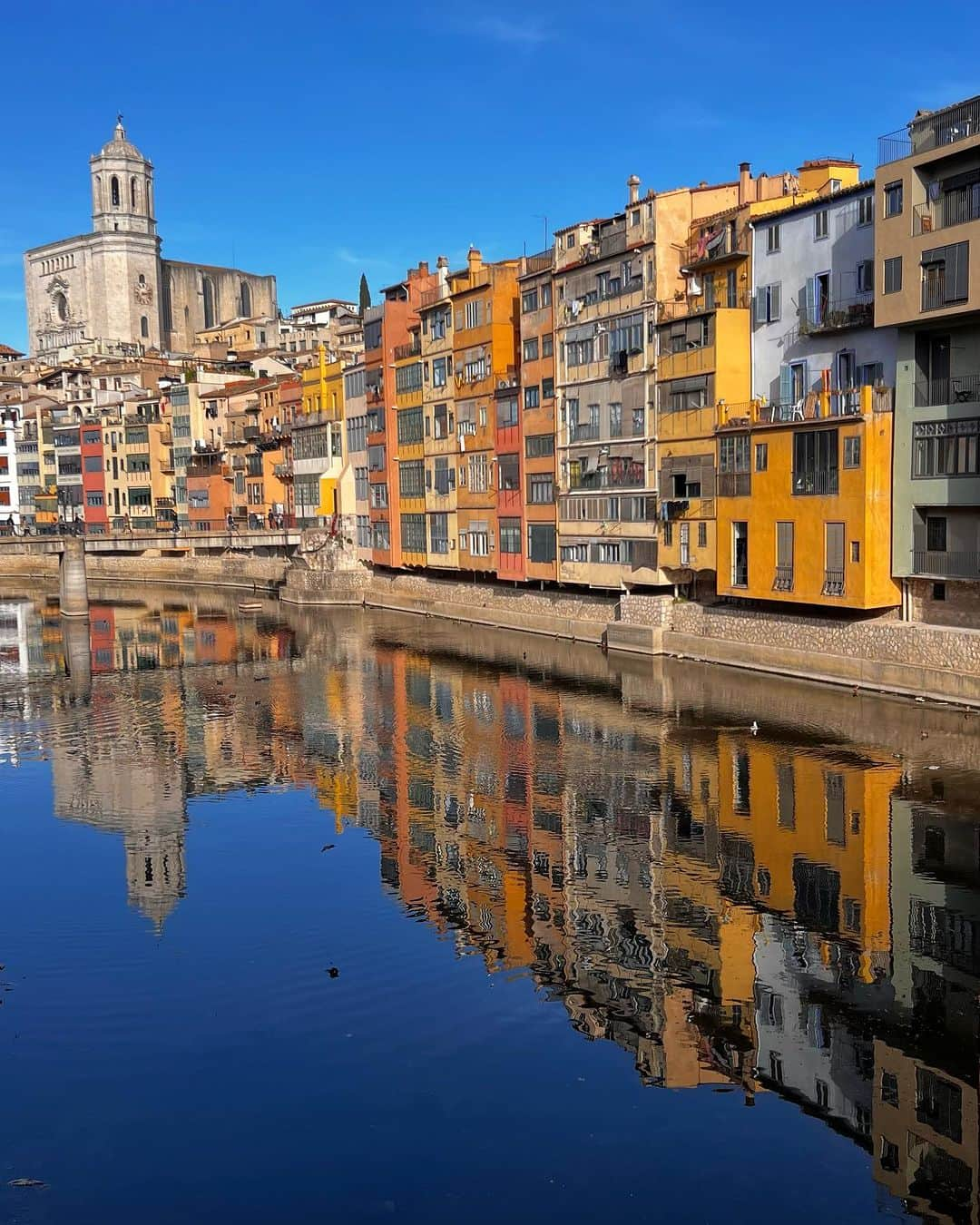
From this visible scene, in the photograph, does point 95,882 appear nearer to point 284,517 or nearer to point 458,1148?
point 458,1148

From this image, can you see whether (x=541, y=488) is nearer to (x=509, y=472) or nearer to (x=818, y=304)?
(x=509, y=472)

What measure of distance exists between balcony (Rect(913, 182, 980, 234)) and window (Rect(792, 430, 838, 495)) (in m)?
6.89

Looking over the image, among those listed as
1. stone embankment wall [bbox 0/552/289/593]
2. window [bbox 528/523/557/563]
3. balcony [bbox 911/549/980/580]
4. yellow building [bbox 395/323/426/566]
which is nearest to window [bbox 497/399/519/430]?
window [bbox 528/523/557/563]

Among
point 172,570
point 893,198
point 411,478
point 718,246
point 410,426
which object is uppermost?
point 718,246

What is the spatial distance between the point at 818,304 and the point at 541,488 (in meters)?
18.4

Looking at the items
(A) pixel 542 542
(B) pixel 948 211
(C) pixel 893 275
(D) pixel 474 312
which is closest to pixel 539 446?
(A) pixel 542 542

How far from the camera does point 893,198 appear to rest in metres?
36.8

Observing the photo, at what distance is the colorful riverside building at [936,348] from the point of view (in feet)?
114

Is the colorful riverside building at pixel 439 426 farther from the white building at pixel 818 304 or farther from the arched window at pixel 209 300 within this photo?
the arched window at pixel 209 300

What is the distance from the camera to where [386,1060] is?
55.7ft

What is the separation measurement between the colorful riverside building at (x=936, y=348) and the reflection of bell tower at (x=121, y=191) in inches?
6204

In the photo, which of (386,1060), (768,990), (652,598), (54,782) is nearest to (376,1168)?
(386,1060)

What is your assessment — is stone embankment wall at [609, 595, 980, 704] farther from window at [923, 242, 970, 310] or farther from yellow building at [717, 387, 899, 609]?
window at [923, 242, 970, 310]

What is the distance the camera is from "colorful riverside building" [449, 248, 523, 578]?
60.0 m
